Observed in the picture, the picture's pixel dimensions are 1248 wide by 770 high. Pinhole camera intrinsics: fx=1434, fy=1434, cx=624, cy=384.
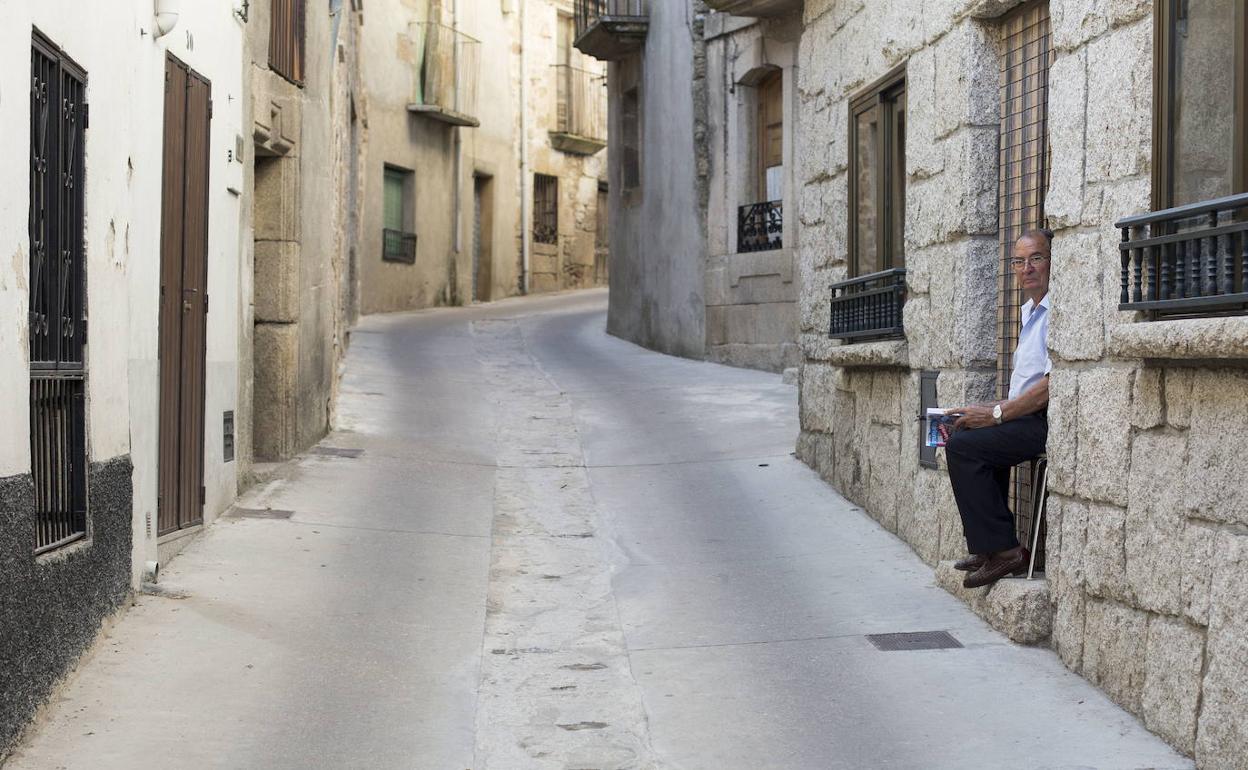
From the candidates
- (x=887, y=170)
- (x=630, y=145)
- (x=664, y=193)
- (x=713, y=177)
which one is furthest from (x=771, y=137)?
(x=887, y=170)

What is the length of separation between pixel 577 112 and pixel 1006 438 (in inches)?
1068

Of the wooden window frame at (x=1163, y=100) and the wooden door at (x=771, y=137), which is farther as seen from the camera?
the wooden door at (x=771, y=137)

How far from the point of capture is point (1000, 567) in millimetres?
5746

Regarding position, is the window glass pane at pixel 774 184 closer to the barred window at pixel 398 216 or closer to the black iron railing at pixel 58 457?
the barred window at pixel 398 216

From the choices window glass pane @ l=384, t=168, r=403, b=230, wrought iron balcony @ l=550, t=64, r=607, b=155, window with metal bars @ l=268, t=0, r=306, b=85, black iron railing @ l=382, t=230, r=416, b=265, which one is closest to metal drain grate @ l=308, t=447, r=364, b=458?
window with metal bars @ l=268, t=0, r=306, b=85

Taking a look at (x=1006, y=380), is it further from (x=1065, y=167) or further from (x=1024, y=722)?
(x=1024, y=722)

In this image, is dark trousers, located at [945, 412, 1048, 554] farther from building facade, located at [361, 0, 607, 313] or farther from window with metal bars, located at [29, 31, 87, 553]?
building facade, located at [361, 0, 607, 313]

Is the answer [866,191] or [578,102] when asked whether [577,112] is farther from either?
[866,191]

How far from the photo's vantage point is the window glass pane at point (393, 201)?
24516 millimetres

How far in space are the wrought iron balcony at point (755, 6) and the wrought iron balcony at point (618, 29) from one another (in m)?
3.77

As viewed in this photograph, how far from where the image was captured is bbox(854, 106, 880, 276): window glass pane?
8219mm

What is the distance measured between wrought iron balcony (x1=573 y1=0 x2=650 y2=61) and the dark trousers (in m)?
14.1

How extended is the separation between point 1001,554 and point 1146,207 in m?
1.67

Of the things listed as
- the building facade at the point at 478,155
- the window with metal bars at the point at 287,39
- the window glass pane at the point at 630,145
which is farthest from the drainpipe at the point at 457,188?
the window with metal bars at the point at 287,39
